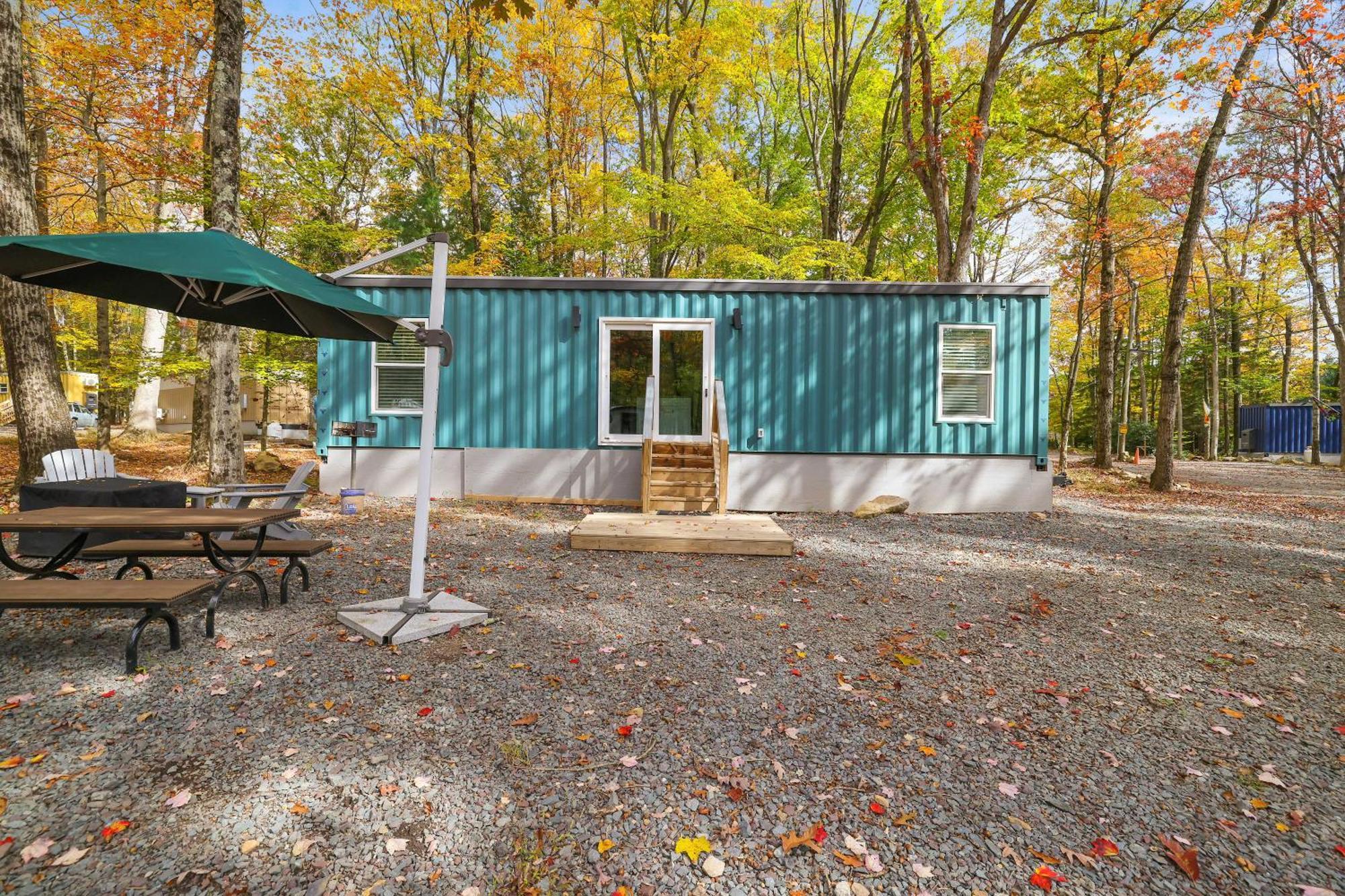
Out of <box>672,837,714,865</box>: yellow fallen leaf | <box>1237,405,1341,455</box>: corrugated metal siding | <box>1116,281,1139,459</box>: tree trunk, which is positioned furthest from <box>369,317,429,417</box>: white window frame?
<box>1237,405,1341,455</box>: corrugated metal siding

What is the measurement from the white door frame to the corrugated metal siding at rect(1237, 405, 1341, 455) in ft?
69.1

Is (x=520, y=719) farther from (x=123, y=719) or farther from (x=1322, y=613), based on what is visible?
(x=1322, y=613)

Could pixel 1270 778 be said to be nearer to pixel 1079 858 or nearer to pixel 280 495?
pixel 1079 858

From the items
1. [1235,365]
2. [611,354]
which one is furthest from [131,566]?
[1235,365]

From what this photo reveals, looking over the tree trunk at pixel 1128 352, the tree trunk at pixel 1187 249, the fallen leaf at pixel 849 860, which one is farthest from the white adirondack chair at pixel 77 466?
the tree trunk at pixel 1128 352

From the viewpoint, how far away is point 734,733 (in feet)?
7.84

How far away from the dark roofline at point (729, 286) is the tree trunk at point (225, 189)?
1523 mm

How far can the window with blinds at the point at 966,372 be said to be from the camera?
7887mm

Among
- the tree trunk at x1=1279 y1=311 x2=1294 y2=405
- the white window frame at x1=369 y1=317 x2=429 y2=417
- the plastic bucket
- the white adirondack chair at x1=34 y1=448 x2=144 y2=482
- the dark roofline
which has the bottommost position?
the plastic bucket

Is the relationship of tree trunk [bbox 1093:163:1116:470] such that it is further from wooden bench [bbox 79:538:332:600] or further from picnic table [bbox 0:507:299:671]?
picnic table [bbox 0:507:299:671]

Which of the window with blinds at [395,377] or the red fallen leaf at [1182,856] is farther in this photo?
the window with blinds at [395,377]

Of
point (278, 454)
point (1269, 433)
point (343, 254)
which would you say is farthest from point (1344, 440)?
point (278, 454)

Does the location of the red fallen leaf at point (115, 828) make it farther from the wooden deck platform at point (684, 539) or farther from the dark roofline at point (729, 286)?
the dark roofline at point (729, 286)

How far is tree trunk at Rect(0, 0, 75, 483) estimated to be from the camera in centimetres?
566
